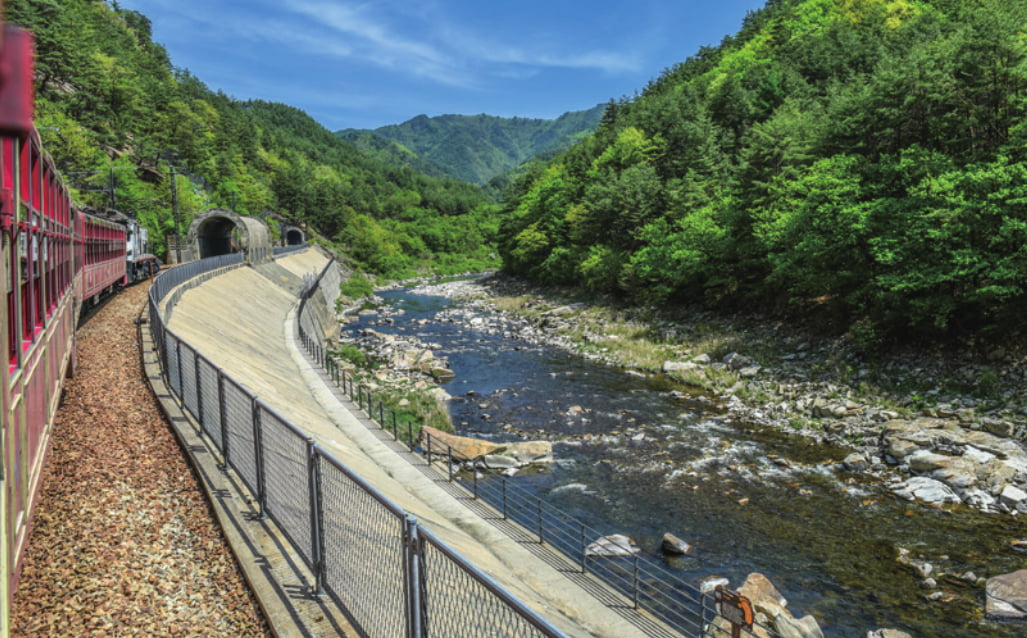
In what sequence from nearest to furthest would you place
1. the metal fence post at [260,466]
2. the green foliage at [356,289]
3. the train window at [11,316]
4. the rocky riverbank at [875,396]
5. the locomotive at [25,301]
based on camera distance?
the locomotive at [25,301], the train window at [11,316], the metal fence post at [260,466], the rocky riverbank at [875,396], the green foliage at [356,289]

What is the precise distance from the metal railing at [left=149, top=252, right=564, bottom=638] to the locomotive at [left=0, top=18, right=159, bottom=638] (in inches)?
94.2

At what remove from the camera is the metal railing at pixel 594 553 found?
33.0 ft

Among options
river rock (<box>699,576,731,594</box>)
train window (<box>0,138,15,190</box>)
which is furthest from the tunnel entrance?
river rock (<box>699,576,731,594</box>)

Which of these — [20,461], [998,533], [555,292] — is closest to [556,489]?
[998,533]

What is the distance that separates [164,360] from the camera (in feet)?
46.6

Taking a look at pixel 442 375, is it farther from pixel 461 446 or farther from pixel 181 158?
pixel 181 158

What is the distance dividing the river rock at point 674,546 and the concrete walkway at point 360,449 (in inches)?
114

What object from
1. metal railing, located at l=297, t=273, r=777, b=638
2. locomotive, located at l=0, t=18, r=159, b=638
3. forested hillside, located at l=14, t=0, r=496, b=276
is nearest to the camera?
locomotive, located at l=0, t=18, r=159, b=638

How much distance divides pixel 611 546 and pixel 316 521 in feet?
26.4

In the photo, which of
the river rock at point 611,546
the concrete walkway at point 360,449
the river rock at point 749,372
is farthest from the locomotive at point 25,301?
the river rock at point 749,372

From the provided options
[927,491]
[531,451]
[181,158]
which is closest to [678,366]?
[531,451]

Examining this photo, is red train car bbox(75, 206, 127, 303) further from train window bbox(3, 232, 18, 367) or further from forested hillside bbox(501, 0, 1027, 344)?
forested hillside bbox(501, 0, 1027, 344)

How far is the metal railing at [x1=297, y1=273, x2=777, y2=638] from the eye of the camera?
33.0 ft

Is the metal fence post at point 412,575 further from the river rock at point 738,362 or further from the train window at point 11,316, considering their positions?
the river rock at point 738,362
